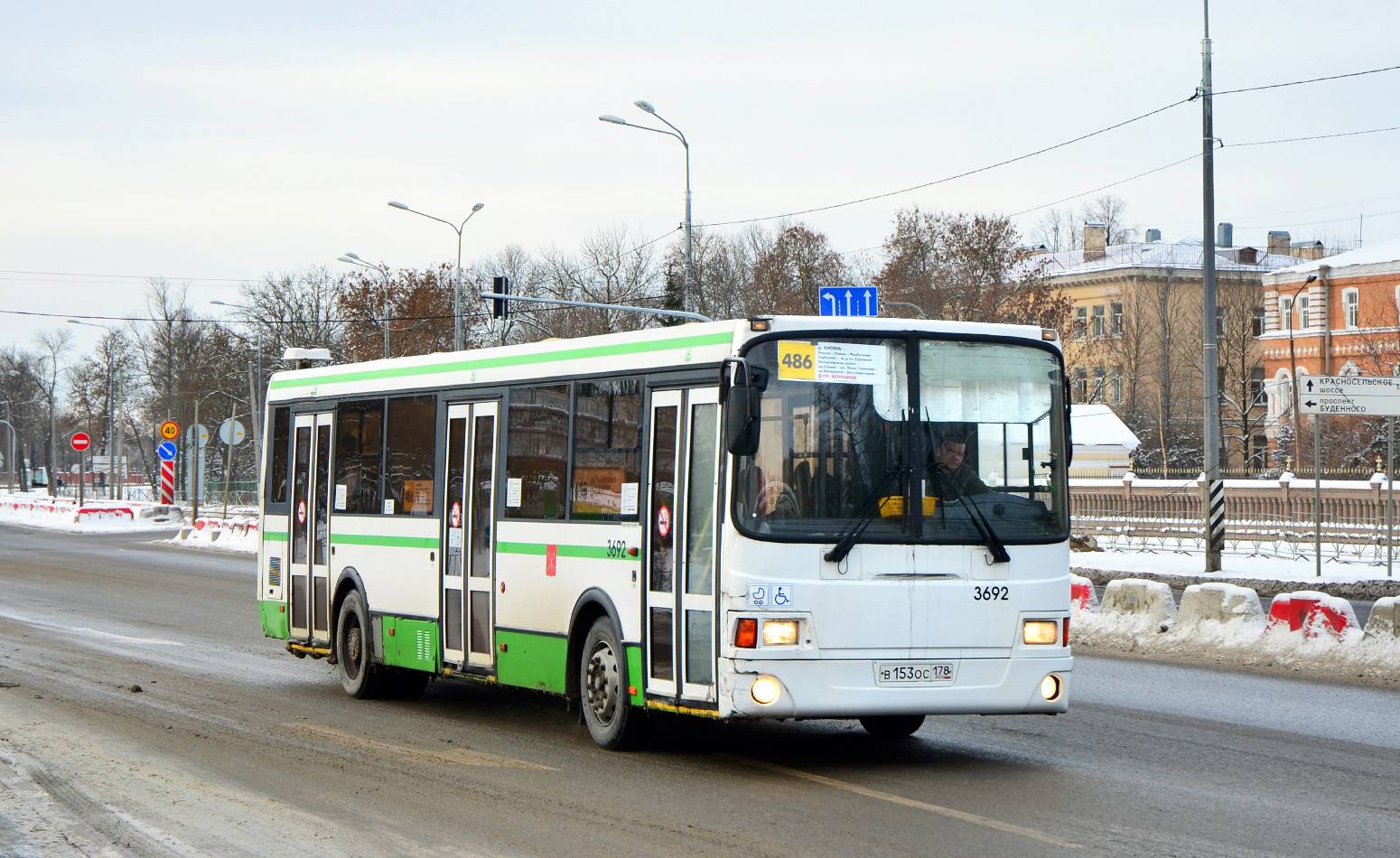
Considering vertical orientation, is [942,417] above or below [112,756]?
above

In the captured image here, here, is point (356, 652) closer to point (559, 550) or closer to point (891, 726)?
point (559, 550)

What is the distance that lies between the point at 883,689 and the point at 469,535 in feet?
12.9

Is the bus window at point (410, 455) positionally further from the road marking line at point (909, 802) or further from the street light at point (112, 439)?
the street light at point (112, 439)

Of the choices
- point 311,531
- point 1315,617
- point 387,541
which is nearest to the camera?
point 387,541

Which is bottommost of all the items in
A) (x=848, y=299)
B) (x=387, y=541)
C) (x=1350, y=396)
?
(x=387, y=541)

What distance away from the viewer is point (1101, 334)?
9262 cm

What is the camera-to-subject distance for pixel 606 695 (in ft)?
33.2

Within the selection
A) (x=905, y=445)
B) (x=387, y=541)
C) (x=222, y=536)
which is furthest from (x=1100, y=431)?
(x=905, y=445)

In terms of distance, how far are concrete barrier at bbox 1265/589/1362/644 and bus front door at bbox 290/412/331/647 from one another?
8758 mm

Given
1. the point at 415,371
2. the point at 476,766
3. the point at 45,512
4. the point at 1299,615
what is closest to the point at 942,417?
the point at 476,766

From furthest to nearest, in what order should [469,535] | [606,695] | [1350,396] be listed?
[1350,396], [469,535], [606,695]

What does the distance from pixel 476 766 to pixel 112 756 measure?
2.34 m

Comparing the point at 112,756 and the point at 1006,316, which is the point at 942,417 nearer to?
the point at 112,756

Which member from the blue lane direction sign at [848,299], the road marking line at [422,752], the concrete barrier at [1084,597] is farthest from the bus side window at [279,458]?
the blue lane direction sign at [848,299]
